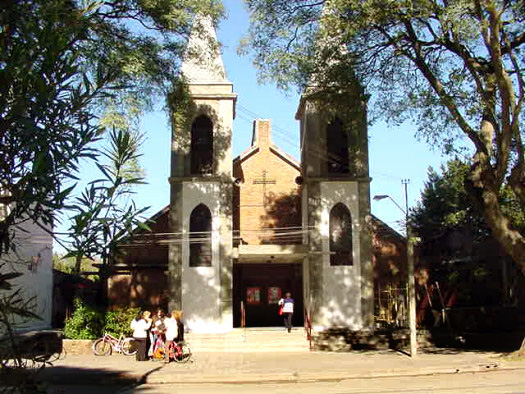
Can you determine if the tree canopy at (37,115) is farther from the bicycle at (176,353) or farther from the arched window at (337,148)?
the arched window at (337,148)

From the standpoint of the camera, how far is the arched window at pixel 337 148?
2573 centimetres

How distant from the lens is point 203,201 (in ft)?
81.0

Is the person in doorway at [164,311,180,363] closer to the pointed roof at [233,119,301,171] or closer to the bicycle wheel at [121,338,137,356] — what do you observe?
the bicycle wheel at [121,338,137,356]

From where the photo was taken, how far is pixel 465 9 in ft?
48.1

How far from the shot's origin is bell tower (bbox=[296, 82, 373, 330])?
2392 cm

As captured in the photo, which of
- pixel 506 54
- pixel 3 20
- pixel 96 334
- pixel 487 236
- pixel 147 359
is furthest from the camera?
pixel 487 236

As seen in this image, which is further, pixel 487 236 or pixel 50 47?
pixel 487 236

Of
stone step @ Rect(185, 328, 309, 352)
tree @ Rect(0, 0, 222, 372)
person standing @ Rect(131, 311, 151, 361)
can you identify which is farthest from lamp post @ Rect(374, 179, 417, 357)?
tree @ Rect(0, 0, 222, 372)

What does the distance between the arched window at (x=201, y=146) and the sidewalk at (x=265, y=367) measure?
846 cm

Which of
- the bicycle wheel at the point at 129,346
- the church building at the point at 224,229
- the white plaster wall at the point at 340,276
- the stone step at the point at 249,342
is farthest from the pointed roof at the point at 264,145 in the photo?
the bicycle wheel at the point at 129,346

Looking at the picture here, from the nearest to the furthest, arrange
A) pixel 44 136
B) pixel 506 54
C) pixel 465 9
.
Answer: pixel 44 136, pixel 465 9, pixel 506 54

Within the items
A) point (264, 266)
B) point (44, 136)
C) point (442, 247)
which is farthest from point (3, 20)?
point (442, 247)

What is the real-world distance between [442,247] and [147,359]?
21.7m

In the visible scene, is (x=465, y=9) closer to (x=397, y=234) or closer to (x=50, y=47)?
(x=50, y=47)
